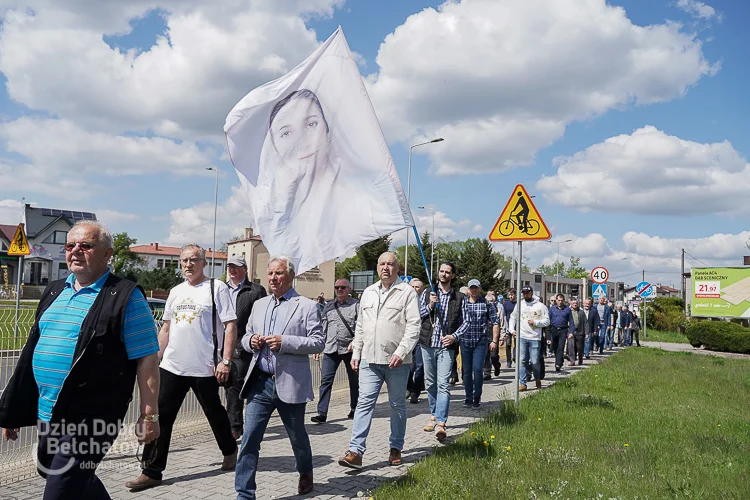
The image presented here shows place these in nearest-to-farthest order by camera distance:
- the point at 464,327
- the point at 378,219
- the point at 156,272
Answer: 1. the point at 378,219
2. the point at 464,327
3. the point at 156,272

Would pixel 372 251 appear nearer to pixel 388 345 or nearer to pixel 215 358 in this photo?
pixel 388 345

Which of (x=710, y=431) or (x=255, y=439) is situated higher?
(x=255, y=439)

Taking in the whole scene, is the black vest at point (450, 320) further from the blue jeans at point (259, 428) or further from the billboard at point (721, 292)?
the billboard at point (721, 292)

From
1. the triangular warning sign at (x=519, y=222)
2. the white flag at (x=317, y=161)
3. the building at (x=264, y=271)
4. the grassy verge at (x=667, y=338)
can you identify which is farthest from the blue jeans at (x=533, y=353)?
the building at (x=264, y=271)

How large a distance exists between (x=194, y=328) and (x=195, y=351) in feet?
0.64

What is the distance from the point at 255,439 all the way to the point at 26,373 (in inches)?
69.8

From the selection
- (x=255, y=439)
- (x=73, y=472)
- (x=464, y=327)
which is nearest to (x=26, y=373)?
(x=73, y=472)

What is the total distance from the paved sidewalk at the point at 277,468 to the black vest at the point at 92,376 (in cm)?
184

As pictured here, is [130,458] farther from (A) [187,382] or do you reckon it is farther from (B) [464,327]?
(B) [464,327]

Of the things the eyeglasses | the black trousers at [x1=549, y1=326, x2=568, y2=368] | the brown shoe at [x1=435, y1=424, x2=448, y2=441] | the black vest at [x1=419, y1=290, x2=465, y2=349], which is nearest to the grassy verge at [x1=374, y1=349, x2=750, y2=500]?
the brown shoe at [x1=435, y1=424, x2=448, y2=441]

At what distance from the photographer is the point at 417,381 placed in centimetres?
998

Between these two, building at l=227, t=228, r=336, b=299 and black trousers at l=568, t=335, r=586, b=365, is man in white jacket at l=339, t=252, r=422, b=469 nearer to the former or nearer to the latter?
black trousers at l=568, t=335, r=586, b=365

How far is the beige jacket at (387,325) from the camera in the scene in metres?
5.98

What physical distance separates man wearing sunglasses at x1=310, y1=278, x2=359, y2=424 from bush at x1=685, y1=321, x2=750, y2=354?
78.6ft
